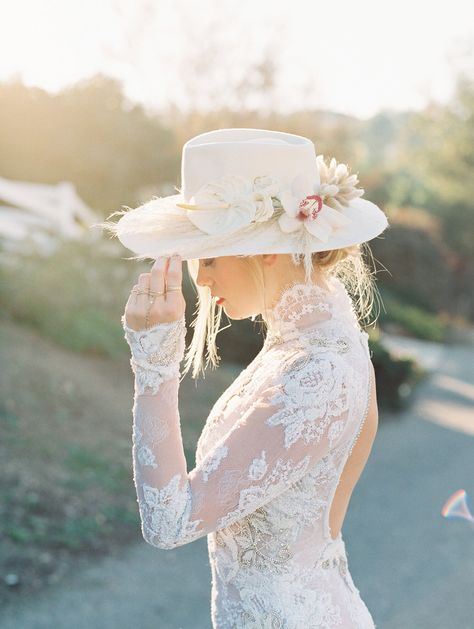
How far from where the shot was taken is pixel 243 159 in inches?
77.4

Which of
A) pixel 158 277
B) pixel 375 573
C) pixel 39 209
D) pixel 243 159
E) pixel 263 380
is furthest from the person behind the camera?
pixel 39 209

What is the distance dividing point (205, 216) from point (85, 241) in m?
8.83

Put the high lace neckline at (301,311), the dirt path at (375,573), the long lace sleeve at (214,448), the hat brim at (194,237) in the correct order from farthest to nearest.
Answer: the dirt path at (375,573), the high lace neckline at (301,311), the hat brim at (194,237), the long lace sleeve at (214,448)

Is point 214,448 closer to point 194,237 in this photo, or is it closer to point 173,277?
point 173,277

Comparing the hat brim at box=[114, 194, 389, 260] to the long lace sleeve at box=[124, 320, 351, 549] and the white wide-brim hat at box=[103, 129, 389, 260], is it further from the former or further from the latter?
the long lace sleeve at box=[124, 320, 351, 549]

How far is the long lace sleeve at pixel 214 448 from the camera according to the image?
5.51 ft

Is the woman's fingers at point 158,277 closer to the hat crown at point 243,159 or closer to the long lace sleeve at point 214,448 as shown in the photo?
the long lace sleeve at point 214,448

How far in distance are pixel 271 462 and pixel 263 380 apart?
0.20 meters

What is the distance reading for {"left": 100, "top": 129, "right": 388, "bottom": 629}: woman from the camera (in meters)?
1.71

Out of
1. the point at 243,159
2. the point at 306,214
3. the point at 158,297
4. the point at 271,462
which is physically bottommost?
the point at 271,462

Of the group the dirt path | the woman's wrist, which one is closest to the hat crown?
the woman's wrist

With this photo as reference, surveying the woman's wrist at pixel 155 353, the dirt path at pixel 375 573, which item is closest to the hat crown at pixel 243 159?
the woman's wrist at pixel 155 353

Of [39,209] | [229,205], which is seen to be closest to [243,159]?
[229,205]

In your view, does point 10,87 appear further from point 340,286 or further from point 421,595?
point 340,286
